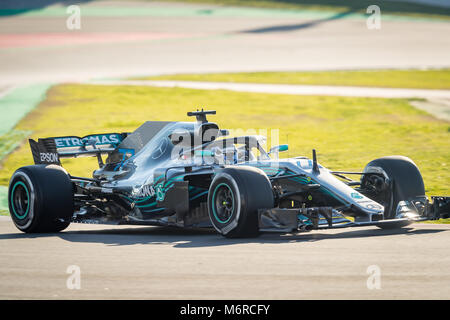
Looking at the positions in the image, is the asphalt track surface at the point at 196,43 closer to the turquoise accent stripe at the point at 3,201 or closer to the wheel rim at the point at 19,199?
the turquoise accent stripe at the point at 3,201

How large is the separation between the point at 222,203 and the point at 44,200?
9.37ft

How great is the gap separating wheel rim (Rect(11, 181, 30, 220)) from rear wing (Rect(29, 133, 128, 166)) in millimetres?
1245

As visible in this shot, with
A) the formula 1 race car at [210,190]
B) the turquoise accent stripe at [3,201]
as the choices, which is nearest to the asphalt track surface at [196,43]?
the turquoise accent stripe at [3,201]

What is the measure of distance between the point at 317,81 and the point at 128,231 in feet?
90.7

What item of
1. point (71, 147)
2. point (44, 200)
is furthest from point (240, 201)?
point (71, 147)

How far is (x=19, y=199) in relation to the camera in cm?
1256

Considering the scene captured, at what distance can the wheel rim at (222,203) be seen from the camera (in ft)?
35.0

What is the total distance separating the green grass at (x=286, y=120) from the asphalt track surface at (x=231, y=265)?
241 inches

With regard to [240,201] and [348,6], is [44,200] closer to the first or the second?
[240,201]

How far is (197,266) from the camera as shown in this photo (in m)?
8.56

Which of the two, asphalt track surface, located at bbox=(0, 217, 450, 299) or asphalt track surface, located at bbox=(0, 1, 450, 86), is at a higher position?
asphalt track surface, located at bbox=(0, 1, 450, 86)

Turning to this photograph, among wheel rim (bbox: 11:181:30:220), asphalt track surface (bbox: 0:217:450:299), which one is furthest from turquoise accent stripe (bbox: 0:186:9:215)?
asphalt track surface (bbox: 0:217:450:299)

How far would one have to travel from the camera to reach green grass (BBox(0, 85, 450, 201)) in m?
20.5

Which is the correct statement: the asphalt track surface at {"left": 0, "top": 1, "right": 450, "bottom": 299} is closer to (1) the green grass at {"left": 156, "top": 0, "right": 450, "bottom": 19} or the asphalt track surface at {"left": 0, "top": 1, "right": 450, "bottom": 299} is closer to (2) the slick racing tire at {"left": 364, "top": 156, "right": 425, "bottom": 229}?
(2) the slick racing tire at {"left": 364, "top": 156, "right": 425, "bottom": 229}
